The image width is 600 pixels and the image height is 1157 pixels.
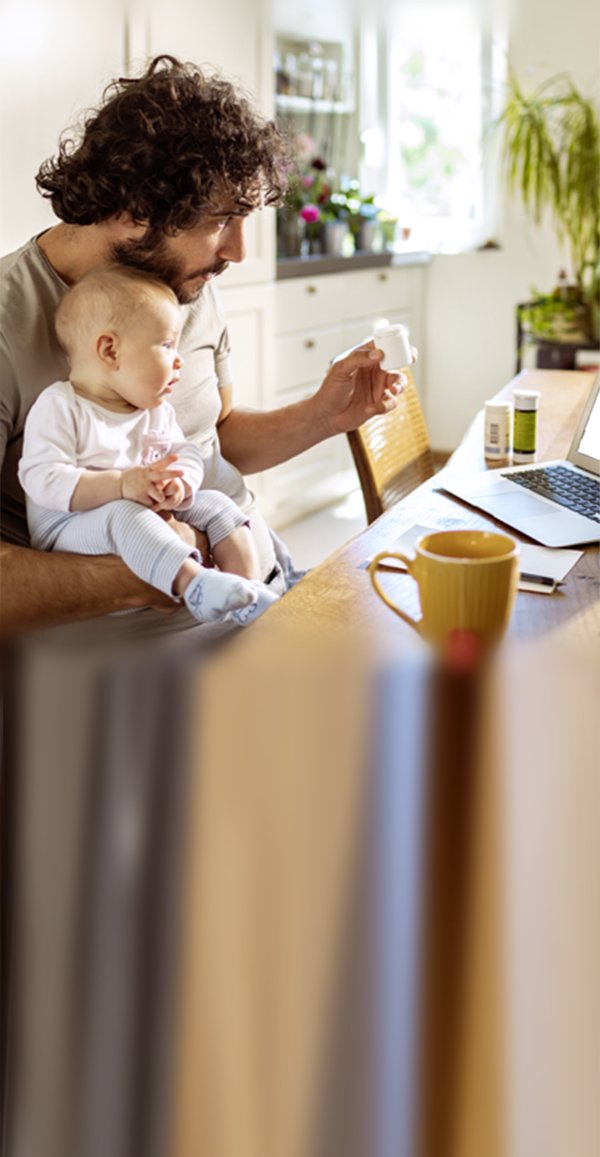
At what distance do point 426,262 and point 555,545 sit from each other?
3.98 metres

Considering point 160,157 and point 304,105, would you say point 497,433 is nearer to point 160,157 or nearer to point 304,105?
point 160,157

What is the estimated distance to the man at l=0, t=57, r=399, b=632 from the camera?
4.59 feet

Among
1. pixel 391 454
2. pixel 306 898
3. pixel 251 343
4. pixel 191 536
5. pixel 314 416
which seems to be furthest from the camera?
pixel 251 343

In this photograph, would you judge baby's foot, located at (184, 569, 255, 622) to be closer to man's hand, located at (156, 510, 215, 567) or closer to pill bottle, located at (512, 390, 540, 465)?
man's hand, located at (156, 510, 215, 567)

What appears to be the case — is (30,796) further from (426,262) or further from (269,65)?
(426,262)

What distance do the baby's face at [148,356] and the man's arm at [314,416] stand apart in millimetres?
280

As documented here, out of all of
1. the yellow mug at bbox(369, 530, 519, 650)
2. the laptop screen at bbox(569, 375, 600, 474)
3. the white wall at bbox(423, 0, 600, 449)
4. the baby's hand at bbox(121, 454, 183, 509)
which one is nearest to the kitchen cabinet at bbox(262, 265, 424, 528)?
the white wall at bbox(423, 0, 600, 449)

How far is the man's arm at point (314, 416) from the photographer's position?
1718 millimetres

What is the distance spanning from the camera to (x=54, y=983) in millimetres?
701

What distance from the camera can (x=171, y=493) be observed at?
1369mm

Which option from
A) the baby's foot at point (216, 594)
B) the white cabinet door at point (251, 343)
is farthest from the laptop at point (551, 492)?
the white cabinet door at point (251, 343)

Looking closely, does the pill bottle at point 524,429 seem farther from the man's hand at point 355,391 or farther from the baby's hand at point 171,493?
the baby's hand at point 171,493

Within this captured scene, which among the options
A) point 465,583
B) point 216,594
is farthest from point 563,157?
point 465,583

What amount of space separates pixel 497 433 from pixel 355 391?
0.71ft
